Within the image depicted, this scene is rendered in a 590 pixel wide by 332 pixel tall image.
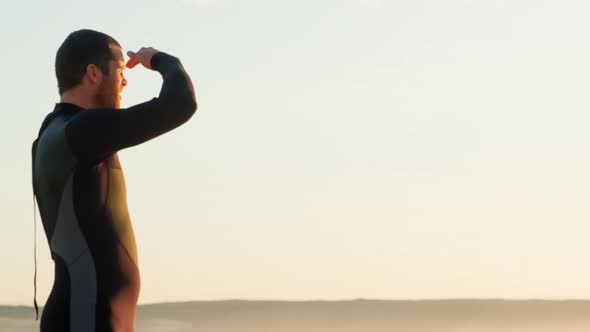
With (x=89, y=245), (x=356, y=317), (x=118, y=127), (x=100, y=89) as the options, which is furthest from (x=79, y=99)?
(x=356, y=317)

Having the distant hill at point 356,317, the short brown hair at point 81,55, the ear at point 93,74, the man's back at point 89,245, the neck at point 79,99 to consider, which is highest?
the distant hill at point 356,317

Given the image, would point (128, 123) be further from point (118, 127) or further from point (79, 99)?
point (79, 99)

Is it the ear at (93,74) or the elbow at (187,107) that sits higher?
the ear at (93,74)

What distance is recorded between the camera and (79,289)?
4801 millimetres

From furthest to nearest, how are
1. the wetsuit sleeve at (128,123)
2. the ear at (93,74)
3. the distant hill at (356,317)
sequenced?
the distant hill at (356,317) → the ear at (93,74) → the wetsuit sleeve at (128,123)

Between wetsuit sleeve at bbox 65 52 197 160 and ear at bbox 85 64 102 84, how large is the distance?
0.18m

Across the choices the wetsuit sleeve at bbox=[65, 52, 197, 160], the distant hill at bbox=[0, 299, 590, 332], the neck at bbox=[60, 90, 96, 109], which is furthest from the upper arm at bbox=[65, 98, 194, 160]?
the distant hill at bbox=[0, 299, 590, 332]

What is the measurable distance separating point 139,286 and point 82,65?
86 centimetres

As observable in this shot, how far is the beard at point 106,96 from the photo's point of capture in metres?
4.97

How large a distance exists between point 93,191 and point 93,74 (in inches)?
18.0

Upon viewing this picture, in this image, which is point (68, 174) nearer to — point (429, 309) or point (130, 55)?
point (130, 55)

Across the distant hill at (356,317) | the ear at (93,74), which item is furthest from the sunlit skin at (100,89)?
the distant hill at (356,317)

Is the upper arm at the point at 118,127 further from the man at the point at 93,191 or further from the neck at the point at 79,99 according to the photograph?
the neck at the point at 79,99

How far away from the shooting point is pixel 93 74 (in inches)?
195
